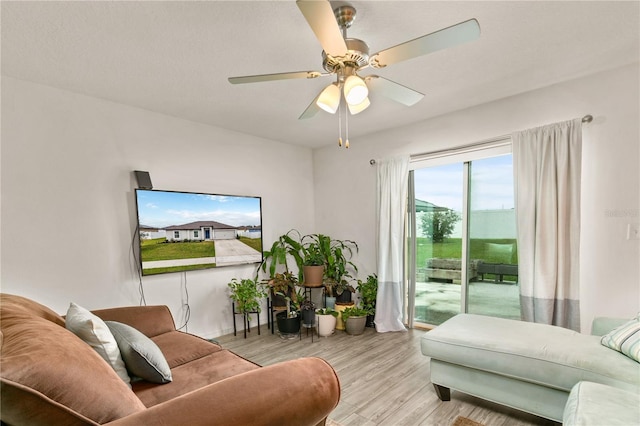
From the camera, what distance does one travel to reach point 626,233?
2.41 m

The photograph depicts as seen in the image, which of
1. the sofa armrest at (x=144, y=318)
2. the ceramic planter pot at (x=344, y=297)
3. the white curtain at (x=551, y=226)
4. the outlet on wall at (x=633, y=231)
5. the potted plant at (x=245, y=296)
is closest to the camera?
the sofa armrest at (x=144, y=318)

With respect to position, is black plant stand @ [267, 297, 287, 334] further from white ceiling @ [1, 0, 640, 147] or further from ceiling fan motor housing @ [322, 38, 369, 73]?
ceiling fan motor housing @ [322, 38, 369, 73]

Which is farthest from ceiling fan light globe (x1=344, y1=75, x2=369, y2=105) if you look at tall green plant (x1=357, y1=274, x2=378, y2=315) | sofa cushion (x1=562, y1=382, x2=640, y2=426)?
tall green plant (x1=357, y1=274, x2=378, y2=315)

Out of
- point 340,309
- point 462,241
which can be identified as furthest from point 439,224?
point 340,309

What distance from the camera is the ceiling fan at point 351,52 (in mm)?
1307

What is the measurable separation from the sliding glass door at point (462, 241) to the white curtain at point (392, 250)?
208 millimetres

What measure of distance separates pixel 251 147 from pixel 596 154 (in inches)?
135

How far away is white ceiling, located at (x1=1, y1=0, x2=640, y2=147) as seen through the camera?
1729 millimetres

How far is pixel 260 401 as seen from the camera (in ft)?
3.37

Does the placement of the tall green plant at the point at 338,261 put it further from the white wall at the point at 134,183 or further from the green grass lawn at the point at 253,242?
the white wall at the point at 134,183

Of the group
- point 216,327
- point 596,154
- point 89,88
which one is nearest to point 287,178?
point 216,327

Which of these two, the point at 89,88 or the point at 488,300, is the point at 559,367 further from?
the point at 89,88

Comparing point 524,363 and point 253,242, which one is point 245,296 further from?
point 524,363

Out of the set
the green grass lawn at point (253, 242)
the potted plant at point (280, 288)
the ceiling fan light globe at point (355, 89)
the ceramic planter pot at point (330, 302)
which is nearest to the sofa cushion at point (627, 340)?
the ceiling fan light globe at point (355, 89)
